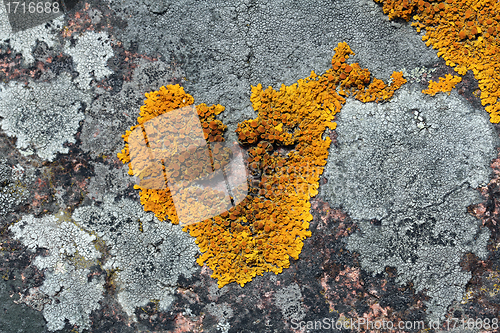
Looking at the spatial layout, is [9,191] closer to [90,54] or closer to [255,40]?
[90,54]

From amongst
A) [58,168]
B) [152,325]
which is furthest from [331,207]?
[58,168]

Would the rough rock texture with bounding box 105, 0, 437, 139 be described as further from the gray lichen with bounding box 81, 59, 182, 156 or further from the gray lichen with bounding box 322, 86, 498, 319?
the gray lichen with bounding box 322, 86, 498, 319

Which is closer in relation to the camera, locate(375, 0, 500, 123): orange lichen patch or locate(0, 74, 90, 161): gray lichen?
locate(375, 0, 500, 123): orange lichen patch

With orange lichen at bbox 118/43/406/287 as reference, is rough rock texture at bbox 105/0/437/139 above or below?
above

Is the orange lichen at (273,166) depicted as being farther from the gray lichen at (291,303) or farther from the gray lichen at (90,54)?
the gray lichen at (90,54)

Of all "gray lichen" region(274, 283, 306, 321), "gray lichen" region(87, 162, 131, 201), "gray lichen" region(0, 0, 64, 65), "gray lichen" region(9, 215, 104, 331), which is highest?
"gray lichen" region(0, 0, 64, 65)

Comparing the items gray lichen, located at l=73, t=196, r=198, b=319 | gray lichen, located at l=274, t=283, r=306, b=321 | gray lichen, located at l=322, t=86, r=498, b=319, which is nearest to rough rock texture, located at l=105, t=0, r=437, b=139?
gray lichen, located at l=322, t=86, r=498, b=319
